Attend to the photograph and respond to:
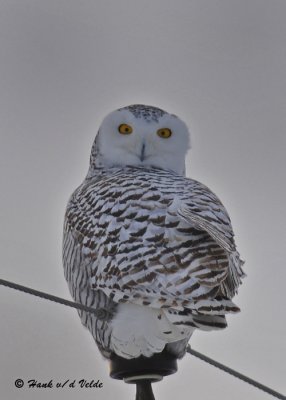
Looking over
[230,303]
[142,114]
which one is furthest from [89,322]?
[142,114]

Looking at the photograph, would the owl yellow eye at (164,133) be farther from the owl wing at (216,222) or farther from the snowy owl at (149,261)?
the owl wing at (216,222)

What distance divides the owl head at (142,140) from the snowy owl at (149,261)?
0.97ft

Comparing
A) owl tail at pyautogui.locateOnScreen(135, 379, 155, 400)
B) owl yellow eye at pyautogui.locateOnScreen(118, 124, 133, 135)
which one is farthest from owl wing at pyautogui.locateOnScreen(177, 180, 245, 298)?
owl yellow eye at pyautogui.locateOnScreen(118, 124, 133, 135)

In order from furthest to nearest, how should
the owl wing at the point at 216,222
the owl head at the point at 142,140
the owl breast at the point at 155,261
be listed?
the owl head at the point at 142,140 < the owl wing at the point at 216,222 < the owl breast at the point at 155,261

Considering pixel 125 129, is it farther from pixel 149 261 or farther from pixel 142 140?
pixel 149 261

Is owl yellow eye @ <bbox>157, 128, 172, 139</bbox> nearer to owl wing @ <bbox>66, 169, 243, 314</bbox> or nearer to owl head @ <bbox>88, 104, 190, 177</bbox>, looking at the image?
owl head @ <bbox>88, 104, 190, 177</bbox>

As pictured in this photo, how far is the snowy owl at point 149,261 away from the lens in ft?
11.4

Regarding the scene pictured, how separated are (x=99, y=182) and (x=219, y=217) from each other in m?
0.81

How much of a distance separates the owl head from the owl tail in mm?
1570

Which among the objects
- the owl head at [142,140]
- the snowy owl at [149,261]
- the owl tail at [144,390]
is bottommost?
the owl tail at [144,390]

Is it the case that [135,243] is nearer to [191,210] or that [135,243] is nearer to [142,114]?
[191,210]

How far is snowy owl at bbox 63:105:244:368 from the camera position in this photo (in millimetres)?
3473

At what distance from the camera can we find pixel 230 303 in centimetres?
344

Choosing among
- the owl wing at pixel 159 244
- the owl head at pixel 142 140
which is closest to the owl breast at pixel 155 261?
the owl wing at pixel 159 244
